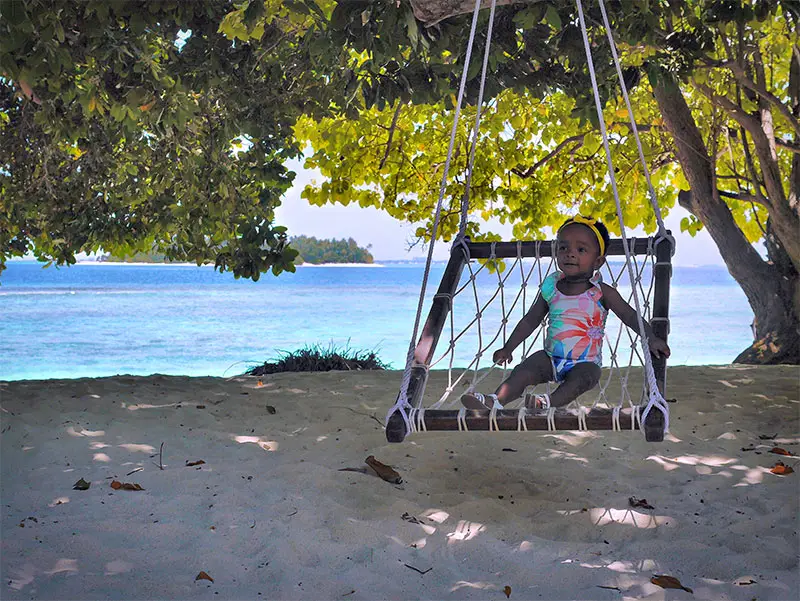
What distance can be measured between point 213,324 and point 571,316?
24.2m

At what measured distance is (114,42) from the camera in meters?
3.56

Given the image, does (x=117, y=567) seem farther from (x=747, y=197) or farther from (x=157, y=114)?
(x=747, y=197)

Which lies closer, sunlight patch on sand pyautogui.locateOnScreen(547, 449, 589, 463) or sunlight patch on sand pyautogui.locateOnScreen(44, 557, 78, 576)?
sunlight patch on sand pyautogui.locateOnScreen(44, 557, 78, 576)

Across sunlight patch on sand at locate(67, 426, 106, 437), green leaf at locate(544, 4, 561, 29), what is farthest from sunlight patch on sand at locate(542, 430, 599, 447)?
sunlight patch on sand at locate(67, 426, 106, 437)

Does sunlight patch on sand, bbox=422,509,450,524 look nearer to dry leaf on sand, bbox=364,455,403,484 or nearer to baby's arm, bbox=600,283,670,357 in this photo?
dry leaf on sand, bbox=364,455,403,484

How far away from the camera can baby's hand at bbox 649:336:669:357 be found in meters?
2.71

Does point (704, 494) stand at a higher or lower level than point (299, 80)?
lower

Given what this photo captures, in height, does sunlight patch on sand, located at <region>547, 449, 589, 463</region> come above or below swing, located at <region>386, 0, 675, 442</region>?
below

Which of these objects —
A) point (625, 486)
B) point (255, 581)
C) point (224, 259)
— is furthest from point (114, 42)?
point (625, 486)

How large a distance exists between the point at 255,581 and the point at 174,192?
12.3ft

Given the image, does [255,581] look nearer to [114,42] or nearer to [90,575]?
[90,575]

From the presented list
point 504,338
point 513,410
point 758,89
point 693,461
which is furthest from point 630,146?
point 513,410

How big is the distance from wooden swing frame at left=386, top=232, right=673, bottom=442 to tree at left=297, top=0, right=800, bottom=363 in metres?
0.81

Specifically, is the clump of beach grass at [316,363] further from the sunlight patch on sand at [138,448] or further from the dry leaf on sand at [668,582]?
Answer: the dry leaf on sand at [668,582]
